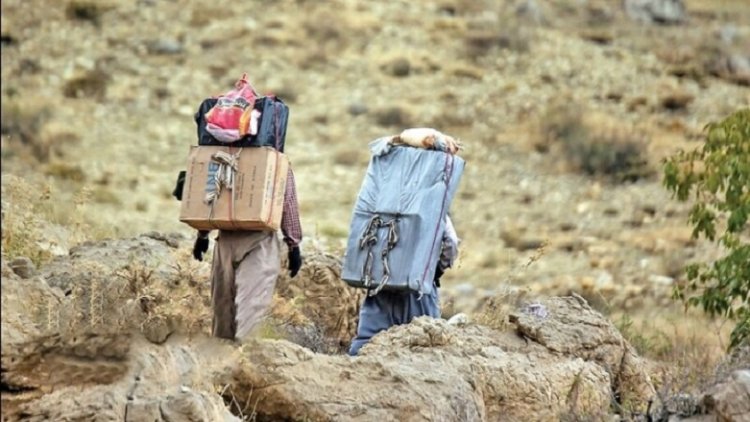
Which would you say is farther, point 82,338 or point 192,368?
point 192,368

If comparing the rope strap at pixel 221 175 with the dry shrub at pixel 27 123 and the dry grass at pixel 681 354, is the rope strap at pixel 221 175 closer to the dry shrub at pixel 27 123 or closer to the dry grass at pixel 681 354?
the dry grass at pixel 681 354

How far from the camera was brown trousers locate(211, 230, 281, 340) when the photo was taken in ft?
23.7

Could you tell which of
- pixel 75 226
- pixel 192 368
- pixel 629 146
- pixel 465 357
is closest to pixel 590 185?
pixel 629 146

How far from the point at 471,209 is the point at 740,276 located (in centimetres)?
1233

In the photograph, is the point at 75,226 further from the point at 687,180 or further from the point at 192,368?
the point at 192,368

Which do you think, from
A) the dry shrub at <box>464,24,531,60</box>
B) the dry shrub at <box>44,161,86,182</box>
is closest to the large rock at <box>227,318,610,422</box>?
the dry shrub at <box>44,161,86,182</box>

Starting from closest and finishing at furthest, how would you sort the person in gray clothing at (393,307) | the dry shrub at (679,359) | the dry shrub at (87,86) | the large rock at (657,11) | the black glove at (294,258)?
the dry shrub at (679,359)
the black glove at (294,258)
the person in gray clothing at (393,307)
the dry shrub at (87,86)
the large rock at (657,11)

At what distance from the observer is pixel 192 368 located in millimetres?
5578

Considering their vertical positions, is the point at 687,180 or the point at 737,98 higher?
the point at 687,180

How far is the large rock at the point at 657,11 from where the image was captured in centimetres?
3312

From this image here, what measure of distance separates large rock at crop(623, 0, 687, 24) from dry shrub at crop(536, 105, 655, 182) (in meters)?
8.01

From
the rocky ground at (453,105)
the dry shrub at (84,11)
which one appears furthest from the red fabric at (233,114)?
the dry shrub at (84,11)

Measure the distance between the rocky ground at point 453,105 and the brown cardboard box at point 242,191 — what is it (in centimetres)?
437

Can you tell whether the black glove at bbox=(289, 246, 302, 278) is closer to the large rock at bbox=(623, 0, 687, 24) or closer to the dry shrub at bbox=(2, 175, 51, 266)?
the dry shrub at bbox=(2, 175, 51, 266)
